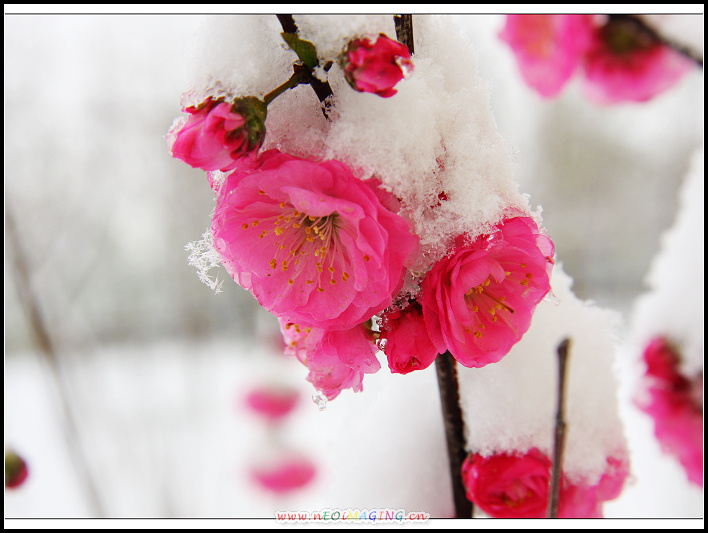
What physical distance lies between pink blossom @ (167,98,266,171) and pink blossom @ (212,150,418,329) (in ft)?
0.05

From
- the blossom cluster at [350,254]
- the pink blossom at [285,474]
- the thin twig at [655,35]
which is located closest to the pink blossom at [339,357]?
the blossom cluster at [350,254]

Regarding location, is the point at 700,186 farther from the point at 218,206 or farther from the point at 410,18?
the point at 218,206

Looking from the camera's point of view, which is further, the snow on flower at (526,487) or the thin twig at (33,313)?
the thin twig at (33,313)

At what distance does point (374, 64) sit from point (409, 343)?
0.15 m

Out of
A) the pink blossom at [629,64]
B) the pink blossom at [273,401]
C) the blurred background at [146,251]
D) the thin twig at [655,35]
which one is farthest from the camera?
the pink blossom at [273,401]

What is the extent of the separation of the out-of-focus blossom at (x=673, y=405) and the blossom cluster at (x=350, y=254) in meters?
0.49

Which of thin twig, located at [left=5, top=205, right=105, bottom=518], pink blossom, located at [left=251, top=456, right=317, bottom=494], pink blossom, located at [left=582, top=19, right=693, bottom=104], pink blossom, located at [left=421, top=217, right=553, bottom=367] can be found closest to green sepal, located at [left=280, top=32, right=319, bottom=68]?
pink blossom, located at [left=421, top=217, right=553, bottom=367]

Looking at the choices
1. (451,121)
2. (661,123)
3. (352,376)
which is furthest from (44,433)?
(661,123)

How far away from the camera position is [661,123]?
5.54ft

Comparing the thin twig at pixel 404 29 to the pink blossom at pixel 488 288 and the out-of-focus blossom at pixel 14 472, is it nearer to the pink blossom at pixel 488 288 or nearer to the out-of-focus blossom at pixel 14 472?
the pink blossom at pixel 488 288

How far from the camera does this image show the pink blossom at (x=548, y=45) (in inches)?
20.7

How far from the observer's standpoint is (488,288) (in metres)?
0.28

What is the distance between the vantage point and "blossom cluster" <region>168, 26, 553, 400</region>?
213mm

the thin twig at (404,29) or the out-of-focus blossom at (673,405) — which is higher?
the thin twig at (404,29)
